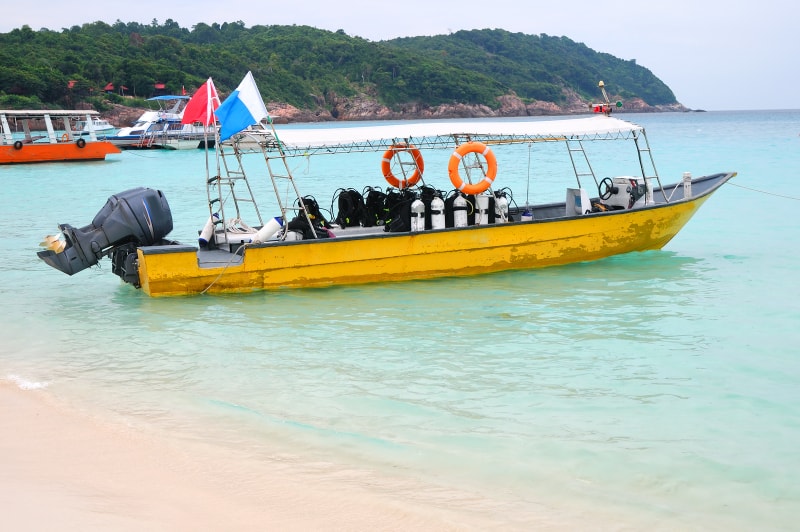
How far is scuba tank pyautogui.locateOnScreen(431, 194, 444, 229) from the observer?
11.5 metres

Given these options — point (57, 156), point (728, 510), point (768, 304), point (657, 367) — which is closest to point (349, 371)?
point (657, 367)

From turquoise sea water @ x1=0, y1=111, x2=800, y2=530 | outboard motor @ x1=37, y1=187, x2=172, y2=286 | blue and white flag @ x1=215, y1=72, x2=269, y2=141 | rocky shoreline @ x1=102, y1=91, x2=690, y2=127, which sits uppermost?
rocky shoreline @ x1=102, y1=91, x2=690, y2=127

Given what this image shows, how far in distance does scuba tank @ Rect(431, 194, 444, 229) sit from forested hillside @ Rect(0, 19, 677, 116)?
213ft

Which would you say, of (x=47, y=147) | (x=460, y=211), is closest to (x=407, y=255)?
(x=460, y=211)

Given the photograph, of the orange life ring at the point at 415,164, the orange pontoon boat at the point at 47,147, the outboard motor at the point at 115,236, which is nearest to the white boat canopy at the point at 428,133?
the orange life ring at the point at 415,164

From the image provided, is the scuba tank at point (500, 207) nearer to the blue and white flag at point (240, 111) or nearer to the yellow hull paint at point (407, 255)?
the yellow hull paint at point (407, 255)

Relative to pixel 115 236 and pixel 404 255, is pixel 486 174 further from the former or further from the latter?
pixel 115 236

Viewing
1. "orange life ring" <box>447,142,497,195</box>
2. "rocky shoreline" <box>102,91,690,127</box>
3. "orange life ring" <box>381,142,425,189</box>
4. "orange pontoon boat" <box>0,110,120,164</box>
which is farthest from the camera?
"rocky shoreline" <box>102,91,690,127</box>

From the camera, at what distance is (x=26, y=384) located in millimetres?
7594

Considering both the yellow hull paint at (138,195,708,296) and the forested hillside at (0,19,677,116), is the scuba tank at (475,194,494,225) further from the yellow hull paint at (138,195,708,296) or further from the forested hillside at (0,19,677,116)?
the forested hillside at (0,19,677,116)

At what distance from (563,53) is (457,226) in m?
196

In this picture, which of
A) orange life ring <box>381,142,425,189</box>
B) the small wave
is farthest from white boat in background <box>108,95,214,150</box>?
the small wave

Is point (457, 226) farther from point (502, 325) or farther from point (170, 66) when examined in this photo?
point (170, 66)

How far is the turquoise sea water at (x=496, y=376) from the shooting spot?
5.68 meters
